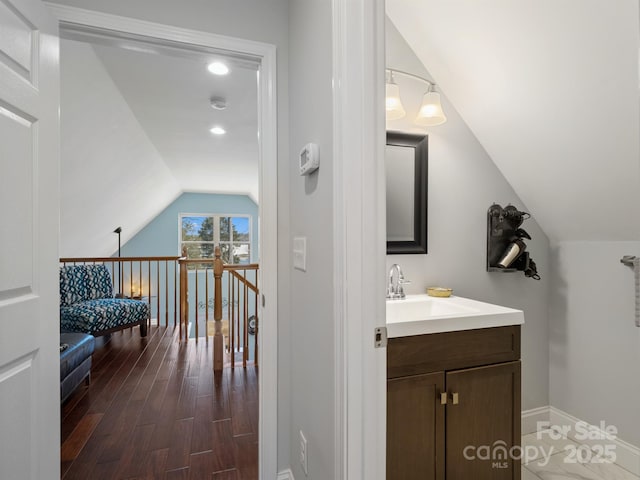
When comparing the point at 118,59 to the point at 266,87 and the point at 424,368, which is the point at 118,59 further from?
the point at 424,368

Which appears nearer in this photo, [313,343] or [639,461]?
[313,343]

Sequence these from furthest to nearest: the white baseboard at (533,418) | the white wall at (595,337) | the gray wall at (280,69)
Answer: the white baseboard at (533,418) < the white wall at (595,337) < the gray wall at (280,69)

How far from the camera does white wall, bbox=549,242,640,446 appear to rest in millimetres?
1756

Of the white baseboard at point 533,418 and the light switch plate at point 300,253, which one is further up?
the light switch plate at point 300,253

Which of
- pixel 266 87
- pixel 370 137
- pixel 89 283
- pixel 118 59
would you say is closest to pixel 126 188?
pixel 89 283

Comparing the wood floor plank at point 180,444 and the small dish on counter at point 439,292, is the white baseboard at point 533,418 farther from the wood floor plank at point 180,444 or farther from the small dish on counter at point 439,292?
the wood floor plank at point 180,444

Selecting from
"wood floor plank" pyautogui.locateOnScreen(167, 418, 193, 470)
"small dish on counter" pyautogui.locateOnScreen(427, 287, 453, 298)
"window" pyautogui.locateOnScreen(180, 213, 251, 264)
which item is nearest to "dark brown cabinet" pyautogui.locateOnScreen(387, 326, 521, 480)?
"small dish on counter" pyautogui.locateOnScreen(427, 287, 453, 298)

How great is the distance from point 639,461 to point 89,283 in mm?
4924

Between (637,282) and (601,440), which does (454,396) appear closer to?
(637,282)

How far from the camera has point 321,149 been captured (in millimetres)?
1112

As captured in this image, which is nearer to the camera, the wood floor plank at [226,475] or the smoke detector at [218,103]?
the wood floor plank at [226,475]

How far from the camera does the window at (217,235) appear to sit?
24.2ft

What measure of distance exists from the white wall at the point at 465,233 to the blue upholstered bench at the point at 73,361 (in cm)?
226

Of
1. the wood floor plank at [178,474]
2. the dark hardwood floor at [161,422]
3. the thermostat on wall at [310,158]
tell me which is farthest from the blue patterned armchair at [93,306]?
the thermostat on wall at [310,158]
